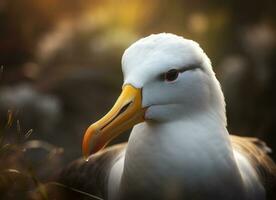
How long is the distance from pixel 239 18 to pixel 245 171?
2.87 m

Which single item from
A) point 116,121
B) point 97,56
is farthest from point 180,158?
point 97,56

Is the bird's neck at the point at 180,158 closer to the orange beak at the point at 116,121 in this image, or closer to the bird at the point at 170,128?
the bird at the point at 170,128

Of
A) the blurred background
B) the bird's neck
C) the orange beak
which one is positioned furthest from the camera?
the blurred background

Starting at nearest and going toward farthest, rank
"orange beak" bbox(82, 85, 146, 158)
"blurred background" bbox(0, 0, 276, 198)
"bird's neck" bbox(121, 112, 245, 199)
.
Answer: "orange beak" bbox(82, 85, 146, 158)
"bird's neck" bbox(121, 112, 245, 199)
"blurred background" bbox(0, 0, 276, 198)

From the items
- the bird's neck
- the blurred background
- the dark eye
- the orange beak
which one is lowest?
the blurred background

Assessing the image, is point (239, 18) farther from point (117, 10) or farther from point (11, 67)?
point (11, 67)

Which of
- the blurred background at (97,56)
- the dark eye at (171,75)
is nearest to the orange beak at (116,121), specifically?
the dark eye at (171,75)

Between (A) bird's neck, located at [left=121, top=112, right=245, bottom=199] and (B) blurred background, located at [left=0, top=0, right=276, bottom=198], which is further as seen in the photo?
(B) blurred background, located at [left=0, top=0, right=276, bottom=198]

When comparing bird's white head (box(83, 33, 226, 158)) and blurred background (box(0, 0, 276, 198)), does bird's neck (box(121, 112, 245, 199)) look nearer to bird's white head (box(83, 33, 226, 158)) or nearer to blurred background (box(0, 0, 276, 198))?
bird's white head (box(83, 33, 226, 158))

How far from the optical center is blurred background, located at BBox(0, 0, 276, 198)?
5.55 metres

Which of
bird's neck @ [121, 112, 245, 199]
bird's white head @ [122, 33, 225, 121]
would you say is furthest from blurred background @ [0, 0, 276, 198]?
bird's white head @ [122, 33, 225, 121]

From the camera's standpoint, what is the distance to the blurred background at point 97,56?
18.2 ft

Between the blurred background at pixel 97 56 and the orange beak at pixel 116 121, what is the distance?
187 cm

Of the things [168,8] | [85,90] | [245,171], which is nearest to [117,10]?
[168,8]
